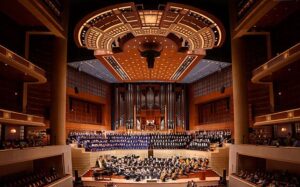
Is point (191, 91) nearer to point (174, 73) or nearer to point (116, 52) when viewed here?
point (174, 73)

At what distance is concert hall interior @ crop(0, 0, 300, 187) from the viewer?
11062 mm

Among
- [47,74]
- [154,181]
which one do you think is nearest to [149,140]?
[154,181]

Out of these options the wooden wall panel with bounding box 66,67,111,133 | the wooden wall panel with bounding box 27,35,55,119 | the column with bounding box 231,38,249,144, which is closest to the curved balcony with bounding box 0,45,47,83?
the wooden wall panel with bounding box 27,35,55,119

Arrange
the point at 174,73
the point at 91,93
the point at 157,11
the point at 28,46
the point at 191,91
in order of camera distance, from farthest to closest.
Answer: the point at 191,91, the point at 91,93, the point at 174,73, the point at 28,46, the point at 157,11

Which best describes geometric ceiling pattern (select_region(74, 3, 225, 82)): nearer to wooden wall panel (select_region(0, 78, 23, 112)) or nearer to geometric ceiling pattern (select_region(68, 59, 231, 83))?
geometric ceiling pattern (select_region(68, 59, 231, 83))

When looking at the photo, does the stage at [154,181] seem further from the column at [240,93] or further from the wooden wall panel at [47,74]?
the wooden wall panel at [47,74]

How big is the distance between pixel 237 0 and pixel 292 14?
2.60m

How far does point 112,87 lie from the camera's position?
24.4 m

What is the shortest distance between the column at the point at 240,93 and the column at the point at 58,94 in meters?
7.67

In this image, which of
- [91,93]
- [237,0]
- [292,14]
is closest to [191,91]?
[91,93]

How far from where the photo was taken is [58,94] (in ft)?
47.5

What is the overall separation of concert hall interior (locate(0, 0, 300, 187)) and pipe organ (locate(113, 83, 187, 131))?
3.68 m

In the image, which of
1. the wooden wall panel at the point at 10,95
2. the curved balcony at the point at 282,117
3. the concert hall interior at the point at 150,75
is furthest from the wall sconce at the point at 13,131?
the curved balcony at the point at 282,117

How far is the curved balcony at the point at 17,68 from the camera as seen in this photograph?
9.88 meters
